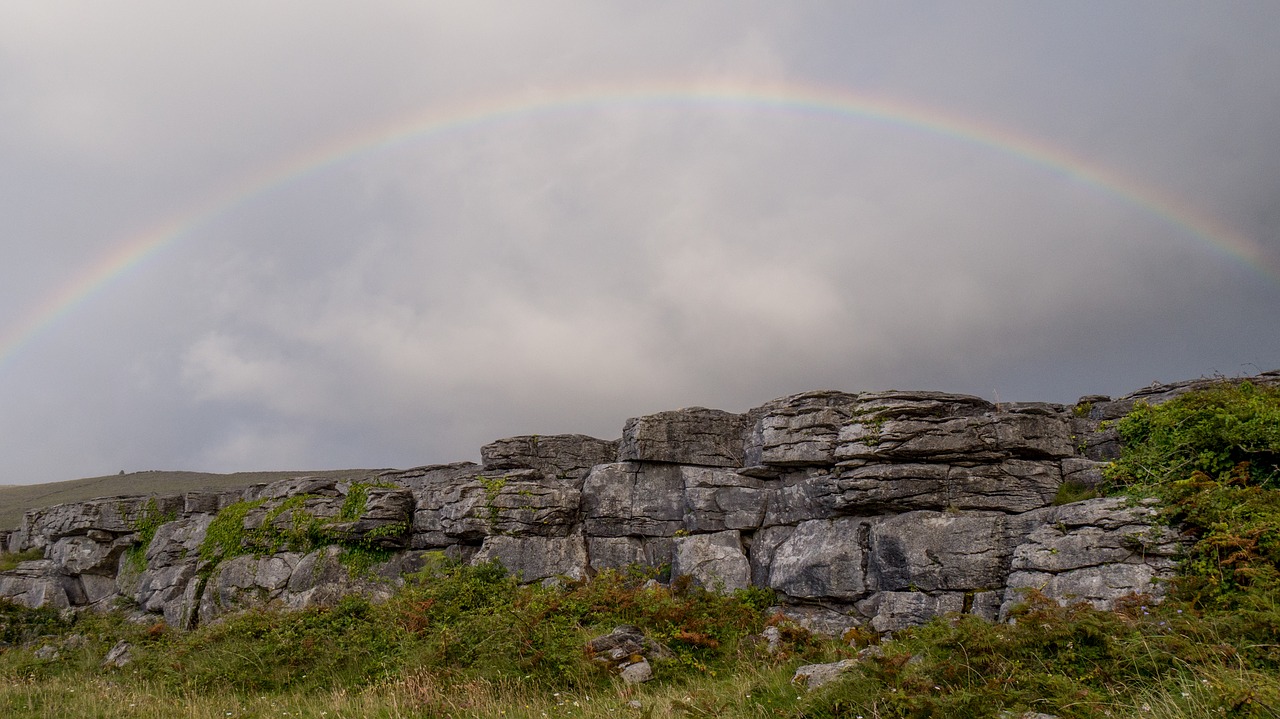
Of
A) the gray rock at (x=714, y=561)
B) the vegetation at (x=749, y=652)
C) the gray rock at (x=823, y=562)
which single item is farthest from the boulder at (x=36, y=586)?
the gray rock at (x=823, y=562)

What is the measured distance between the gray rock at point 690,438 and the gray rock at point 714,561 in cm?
247

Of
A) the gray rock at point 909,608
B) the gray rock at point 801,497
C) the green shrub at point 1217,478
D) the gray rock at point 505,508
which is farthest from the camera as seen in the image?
the gray rock at point 505,508

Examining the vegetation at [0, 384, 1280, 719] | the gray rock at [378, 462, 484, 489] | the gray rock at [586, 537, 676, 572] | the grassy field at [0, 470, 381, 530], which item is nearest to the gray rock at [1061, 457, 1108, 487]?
the vegetation at [0, 384, 1280, 719]

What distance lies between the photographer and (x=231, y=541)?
27.5 metres

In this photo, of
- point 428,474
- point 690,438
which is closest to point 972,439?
point 690,438

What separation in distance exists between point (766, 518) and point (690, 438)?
3517 millimetres

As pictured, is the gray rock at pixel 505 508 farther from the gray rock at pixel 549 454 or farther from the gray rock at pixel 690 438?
the gray rock at pixel 690 438

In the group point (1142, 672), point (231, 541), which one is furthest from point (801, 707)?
point (231, 541)

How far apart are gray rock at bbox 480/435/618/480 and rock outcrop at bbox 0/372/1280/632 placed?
2.7 inches

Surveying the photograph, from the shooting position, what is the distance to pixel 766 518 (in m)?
19.7

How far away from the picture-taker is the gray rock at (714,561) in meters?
19.0

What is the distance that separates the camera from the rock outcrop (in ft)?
48.8

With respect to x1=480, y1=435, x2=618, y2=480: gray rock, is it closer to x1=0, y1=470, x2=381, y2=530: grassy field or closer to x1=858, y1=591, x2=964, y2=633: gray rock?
x1=858, y1=591, x2=964, y2=633: gray rock

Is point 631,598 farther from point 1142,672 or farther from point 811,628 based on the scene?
point 1142,672
